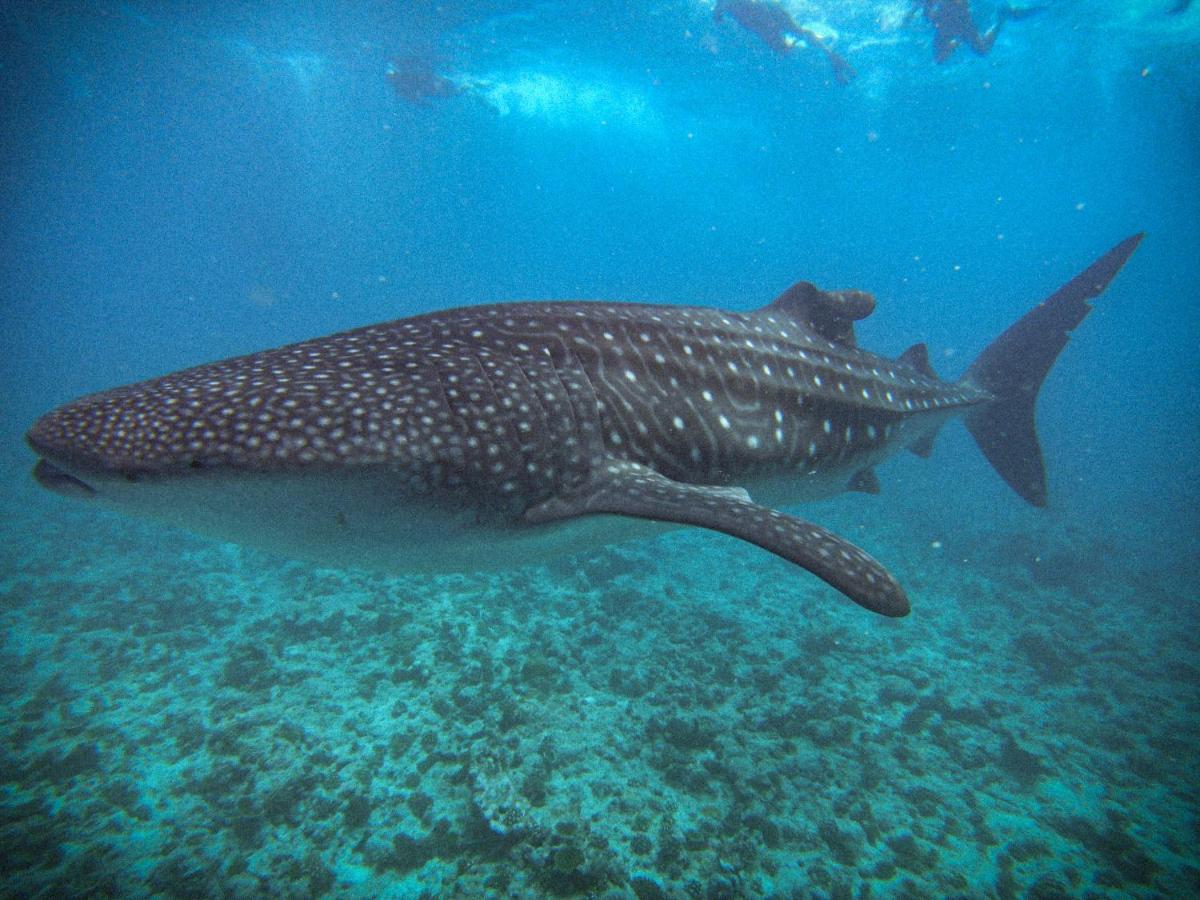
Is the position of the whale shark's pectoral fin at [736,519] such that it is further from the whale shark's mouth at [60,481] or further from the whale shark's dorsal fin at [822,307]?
the whale shark's dorsal fin at [822,307]

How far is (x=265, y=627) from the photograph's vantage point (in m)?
8.23

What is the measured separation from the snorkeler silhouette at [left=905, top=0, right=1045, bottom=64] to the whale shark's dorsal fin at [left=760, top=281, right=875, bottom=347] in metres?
32.6

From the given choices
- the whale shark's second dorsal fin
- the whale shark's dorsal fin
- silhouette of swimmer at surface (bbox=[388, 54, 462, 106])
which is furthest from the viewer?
silhouette of swimmer at surface (bbox=[388, 54, 462, 106])

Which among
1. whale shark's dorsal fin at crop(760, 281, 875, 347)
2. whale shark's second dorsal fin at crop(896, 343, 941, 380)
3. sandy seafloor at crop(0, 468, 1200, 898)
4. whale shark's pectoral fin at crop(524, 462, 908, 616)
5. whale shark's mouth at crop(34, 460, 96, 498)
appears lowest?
sandy seafloor at crop(0, 468, 1200, 898)

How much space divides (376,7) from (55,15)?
14.6 metres

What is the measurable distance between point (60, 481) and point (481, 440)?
2.06 metres

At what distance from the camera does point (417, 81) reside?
41.8 m

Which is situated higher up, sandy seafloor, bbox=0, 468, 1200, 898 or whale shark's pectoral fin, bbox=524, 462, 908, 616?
whale shark's pectoral fin, bbox=524, 462, 908, 616

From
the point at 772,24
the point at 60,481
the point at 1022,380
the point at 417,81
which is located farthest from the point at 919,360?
the point at 417,81

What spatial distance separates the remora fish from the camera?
250 centimetres

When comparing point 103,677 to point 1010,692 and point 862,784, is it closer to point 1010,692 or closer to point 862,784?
point 862,784

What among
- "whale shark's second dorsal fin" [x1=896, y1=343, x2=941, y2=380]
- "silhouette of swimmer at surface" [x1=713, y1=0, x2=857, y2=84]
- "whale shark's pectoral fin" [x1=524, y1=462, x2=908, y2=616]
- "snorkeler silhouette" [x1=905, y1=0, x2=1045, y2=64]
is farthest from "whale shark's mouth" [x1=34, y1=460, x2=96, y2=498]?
"snorkeler silhouette" [x1=905, y1=0, x2=1045, y2=64]

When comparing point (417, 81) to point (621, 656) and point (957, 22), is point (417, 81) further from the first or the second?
point (621, 656)

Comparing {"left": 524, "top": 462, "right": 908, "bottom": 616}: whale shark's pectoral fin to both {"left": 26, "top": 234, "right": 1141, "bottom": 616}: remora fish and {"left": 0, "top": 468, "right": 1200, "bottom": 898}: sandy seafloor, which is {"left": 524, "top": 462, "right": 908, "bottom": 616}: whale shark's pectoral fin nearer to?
{"left": 26, "top": 234, "right": 1141, "bottom": 616}: remora fish
